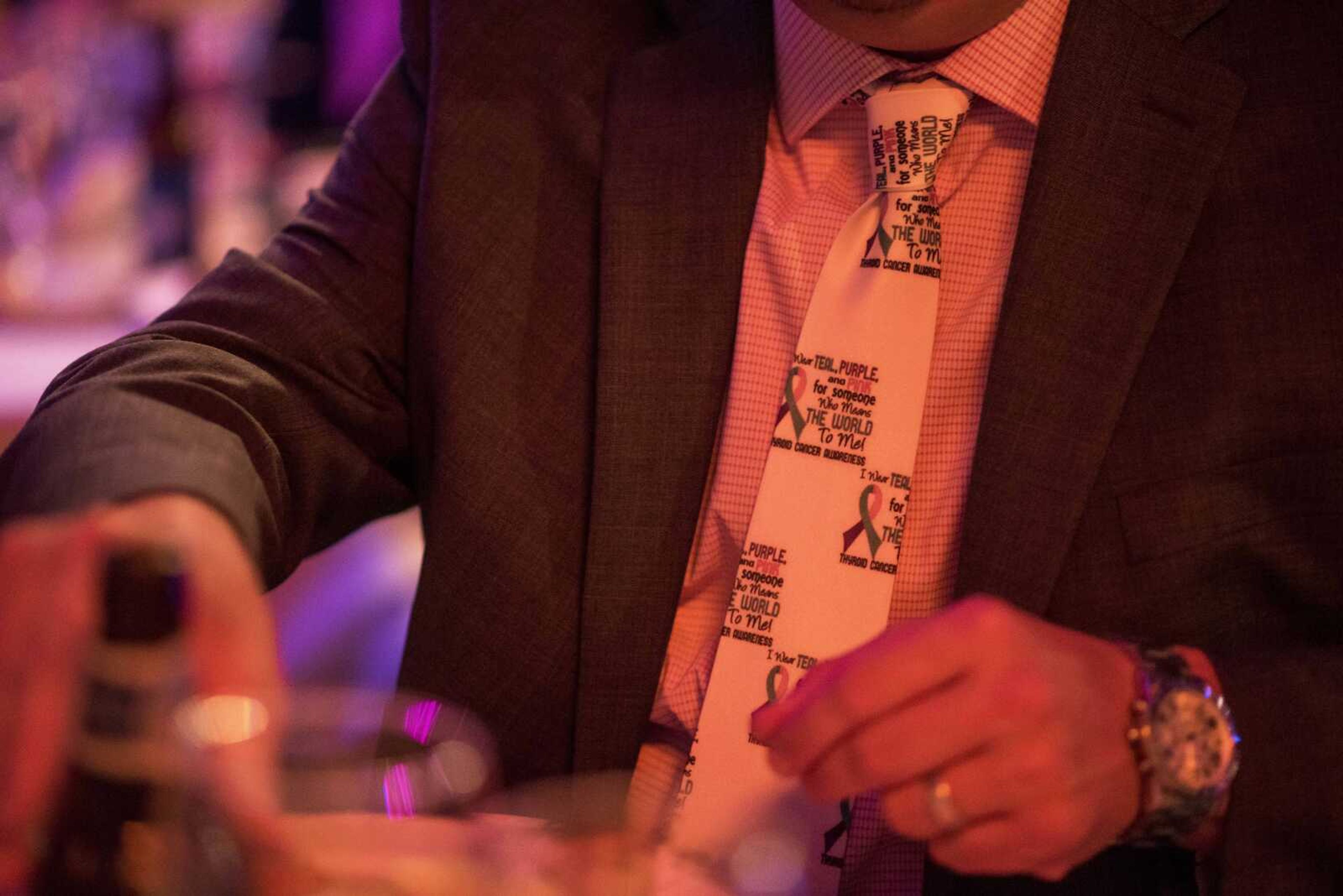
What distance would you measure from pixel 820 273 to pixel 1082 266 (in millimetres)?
202

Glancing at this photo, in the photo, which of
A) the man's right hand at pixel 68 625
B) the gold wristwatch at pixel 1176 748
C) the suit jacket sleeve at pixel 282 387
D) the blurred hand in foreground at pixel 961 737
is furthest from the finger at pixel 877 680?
the suit jacket sleeve at pixel 282 387

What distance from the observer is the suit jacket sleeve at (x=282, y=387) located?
0.73 m

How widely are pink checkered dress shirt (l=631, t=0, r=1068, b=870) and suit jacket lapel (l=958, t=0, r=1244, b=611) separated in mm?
43

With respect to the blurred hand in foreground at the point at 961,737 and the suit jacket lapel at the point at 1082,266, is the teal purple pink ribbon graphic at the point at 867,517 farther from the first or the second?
the blurred hand in foreground at the point at 961,737

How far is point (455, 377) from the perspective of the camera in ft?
3.17

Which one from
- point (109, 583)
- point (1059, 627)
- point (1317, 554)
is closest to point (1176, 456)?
point (1317, 554)

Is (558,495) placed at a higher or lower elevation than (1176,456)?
lower

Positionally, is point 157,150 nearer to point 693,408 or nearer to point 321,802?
point 693,408

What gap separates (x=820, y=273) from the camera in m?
0.94

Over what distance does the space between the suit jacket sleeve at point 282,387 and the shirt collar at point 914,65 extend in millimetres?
337

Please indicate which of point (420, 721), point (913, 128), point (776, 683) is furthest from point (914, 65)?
point (420, 721)

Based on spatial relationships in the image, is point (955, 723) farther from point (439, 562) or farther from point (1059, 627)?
point (439, 562)

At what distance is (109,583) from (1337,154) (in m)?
0.81

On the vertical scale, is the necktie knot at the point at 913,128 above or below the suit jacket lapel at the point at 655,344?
above
